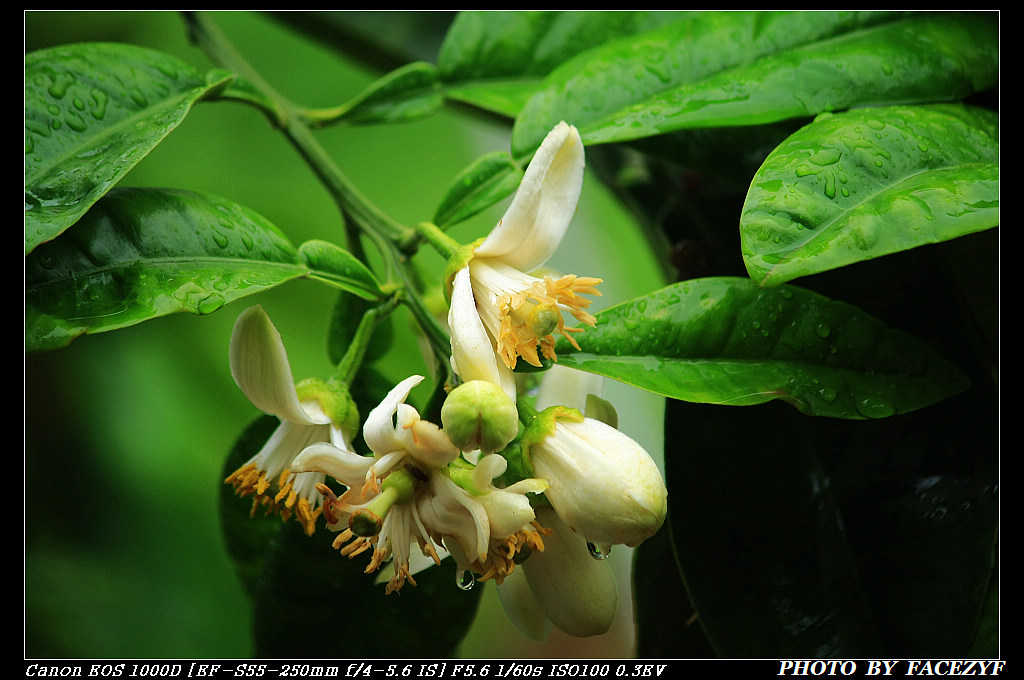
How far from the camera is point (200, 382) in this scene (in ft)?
2.80

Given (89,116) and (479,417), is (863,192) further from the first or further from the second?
(89,116)

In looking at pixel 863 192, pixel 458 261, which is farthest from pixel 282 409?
pixel 863 192

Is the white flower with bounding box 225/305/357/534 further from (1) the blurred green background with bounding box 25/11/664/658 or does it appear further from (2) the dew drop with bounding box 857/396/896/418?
(2) the dew drop with bounding box 857/396/896/418

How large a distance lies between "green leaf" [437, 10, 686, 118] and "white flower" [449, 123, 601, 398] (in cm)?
34

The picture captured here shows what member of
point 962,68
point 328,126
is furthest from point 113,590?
point 962,68

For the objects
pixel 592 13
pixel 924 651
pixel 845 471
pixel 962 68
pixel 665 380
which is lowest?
pixel 924 651

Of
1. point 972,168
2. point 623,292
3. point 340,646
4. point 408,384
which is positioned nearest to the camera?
point 408,384

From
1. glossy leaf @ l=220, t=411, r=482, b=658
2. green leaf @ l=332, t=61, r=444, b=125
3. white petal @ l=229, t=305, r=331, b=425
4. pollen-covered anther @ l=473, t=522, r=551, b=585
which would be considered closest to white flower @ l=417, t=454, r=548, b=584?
pollen-covered anther @ l=473, t=522, r=551, b=585

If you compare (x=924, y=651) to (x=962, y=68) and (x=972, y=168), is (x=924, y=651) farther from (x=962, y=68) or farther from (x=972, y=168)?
(x=962, y=68)

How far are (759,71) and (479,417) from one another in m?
0.39

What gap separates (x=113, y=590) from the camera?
0.71m

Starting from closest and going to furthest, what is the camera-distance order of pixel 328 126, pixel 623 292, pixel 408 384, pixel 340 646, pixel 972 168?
pixel 408 384 < pixel 972 168 < pixel 340 646 < pixel 328 126 < pixel 623 292

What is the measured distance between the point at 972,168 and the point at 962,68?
0.53ft
